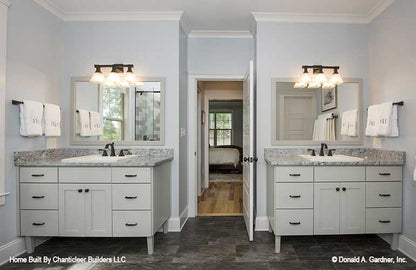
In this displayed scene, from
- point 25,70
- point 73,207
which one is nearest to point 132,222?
point 73,207

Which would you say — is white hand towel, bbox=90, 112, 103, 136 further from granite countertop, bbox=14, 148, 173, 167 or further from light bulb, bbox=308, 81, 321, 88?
light bulb, bbox=308, 81, 321, 88

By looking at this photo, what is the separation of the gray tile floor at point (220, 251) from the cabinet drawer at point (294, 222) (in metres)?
0.21

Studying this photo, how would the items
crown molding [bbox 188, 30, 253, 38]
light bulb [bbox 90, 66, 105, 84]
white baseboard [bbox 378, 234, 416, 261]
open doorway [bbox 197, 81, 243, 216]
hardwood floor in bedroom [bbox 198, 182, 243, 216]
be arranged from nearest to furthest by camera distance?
white baseboard [bbox 378, 234, 416, 261], light bulb [bbox 90, 66, 105, 84], crown molding [bbox 188, 30, 253, 38], hardwood floor in bedroom [bbox 198, 182, 243, 216], open doorway [bbox 197, 81, 243, 216]

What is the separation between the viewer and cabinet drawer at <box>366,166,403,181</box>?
8.20 ft

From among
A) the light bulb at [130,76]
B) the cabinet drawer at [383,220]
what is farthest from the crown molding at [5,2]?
the cabinet drawer at [383,220]

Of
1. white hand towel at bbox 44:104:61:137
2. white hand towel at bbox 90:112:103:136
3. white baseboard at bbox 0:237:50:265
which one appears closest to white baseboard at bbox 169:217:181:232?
white hand towel at bbox 90:112:103:136

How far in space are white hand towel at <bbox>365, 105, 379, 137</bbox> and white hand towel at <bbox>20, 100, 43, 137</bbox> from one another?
331 cm

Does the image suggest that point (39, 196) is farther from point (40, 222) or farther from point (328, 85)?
point (328, 85)

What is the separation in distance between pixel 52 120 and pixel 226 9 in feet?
7.25

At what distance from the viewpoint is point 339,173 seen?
2502mm

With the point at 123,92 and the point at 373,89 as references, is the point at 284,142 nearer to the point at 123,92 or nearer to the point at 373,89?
the point at 373,89

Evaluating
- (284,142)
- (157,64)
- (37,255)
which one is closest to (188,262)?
(37,255)

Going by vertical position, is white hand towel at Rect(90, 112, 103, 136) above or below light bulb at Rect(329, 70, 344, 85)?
below

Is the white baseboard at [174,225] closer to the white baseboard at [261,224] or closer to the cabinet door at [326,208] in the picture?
the white baseboard at [261,224]
